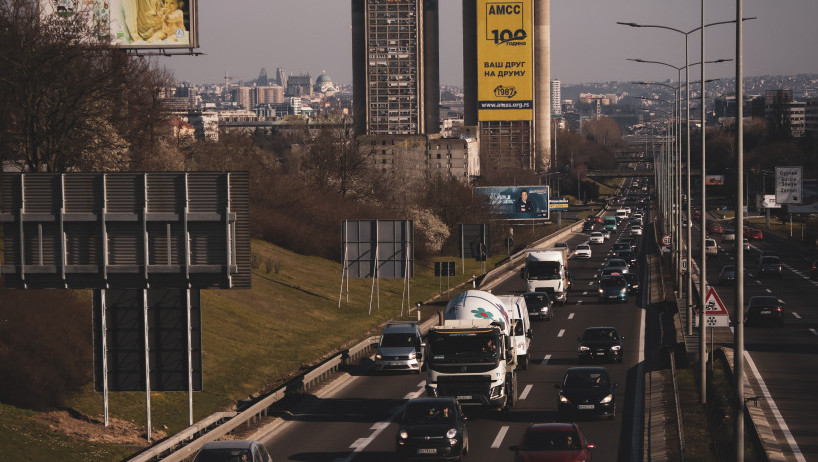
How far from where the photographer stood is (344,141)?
114m

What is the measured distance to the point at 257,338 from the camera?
167ft

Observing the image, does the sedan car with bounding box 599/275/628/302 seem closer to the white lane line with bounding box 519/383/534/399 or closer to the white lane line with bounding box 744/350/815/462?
the white lane line with bounding box 744/350/815/462

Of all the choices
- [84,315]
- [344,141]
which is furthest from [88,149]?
[344,141]

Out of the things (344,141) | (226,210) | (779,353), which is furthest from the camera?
(344,141)

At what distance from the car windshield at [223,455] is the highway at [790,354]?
493 inches

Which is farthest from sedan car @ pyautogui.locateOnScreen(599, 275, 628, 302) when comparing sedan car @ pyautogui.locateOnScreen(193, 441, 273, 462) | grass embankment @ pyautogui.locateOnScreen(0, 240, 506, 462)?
sedan car @ pyautogui.locateOnScreen(193, 441, 273, 462)

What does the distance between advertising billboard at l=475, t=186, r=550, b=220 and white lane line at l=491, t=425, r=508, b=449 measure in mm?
89780

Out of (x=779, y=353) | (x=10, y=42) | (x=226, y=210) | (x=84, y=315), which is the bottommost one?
(x=779, y=353)

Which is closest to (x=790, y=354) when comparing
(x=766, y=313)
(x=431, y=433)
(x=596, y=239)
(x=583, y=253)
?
(x=766, y=313)

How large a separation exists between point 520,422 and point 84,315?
1243 cm

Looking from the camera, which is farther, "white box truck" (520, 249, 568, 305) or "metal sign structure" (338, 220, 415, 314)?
"white box truck" (520, 249, 568, 305)

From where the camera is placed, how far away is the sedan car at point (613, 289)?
68500 mm

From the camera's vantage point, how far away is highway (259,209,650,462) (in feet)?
94.9

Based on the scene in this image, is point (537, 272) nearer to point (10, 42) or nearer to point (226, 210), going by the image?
point (10, 42)
